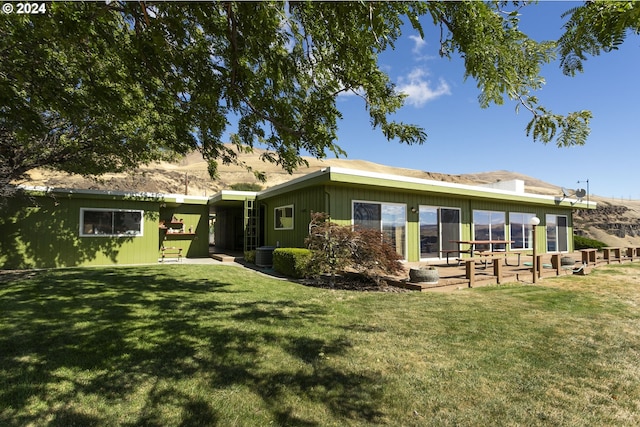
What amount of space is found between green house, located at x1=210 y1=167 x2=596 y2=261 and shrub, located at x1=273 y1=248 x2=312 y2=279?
54.0 inches

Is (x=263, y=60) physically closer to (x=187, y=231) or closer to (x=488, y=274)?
(x=488, y=274)

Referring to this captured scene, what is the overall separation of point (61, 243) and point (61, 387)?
10.9 m

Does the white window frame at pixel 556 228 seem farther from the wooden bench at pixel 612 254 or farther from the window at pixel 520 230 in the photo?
the wooden bench at pixel 612 254

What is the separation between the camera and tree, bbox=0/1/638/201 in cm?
233

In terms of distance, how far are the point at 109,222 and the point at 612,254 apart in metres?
21.2

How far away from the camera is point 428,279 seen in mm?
7504

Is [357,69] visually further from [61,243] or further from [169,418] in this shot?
[61,243]

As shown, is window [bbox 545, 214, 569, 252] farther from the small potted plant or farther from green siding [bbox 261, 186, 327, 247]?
green siding [bbox 261, 186, 327, 247]

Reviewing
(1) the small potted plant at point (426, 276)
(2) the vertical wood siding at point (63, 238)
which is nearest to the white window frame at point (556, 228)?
(1) the small potted plant at point (426, 276)

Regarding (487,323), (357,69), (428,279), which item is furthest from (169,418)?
(428,279)

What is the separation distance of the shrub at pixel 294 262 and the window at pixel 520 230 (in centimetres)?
1084

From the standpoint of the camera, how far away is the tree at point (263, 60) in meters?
2.33

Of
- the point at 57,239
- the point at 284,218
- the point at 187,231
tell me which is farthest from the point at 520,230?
the point at 57,239

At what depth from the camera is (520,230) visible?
51.2 ft
